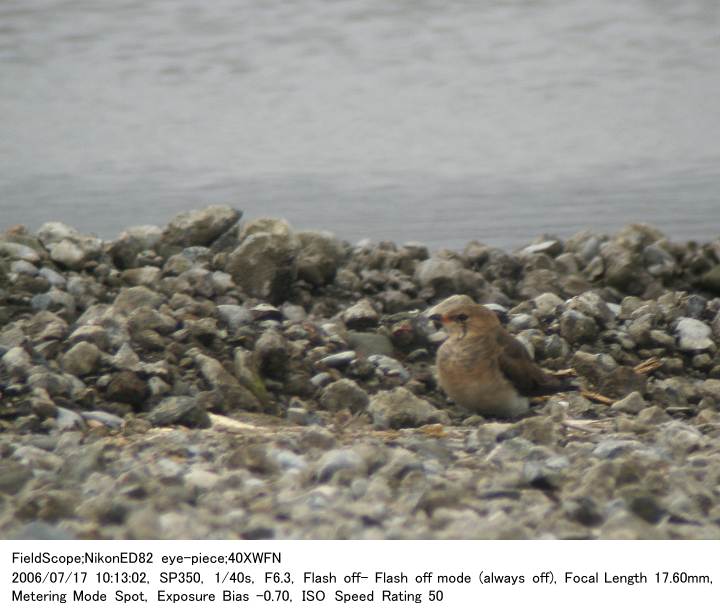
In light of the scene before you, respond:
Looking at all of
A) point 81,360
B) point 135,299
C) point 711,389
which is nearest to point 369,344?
point 135,299

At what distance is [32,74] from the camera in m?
14.6

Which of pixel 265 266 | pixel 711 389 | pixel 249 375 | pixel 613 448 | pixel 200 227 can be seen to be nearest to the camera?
pixel 613 448

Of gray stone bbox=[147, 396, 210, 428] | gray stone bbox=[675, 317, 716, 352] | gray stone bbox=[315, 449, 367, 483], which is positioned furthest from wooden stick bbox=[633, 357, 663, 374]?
gray stone bbox=[315, 449, 367, 483]

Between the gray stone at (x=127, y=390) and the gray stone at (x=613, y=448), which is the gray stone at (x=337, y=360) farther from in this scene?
the gray stone at (x=613, y=448)

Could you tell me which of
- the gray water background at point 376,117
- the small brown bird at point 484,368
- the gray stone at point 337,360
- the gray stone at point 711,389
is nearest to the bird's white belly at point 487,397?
the small brown bird at point 484,368

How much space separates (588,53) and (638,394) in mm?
10416

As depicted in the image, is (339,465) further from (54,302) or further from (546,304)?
(546,304)

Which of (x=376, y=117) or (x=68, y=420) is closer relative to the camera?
(x=68, y=420)

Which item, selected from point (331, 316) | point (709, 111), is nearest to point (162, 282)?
point (331, 316)

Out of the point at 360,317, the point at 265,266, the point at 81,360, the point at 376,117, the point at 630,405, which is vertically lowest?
the point at 630,405

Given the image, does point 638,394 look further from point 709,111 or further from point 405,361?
point 709,111

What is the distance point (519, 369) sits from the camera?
18.5ft

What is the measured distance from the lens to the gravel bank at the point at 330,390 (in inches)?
144

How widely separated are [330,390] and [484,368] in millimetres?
648
